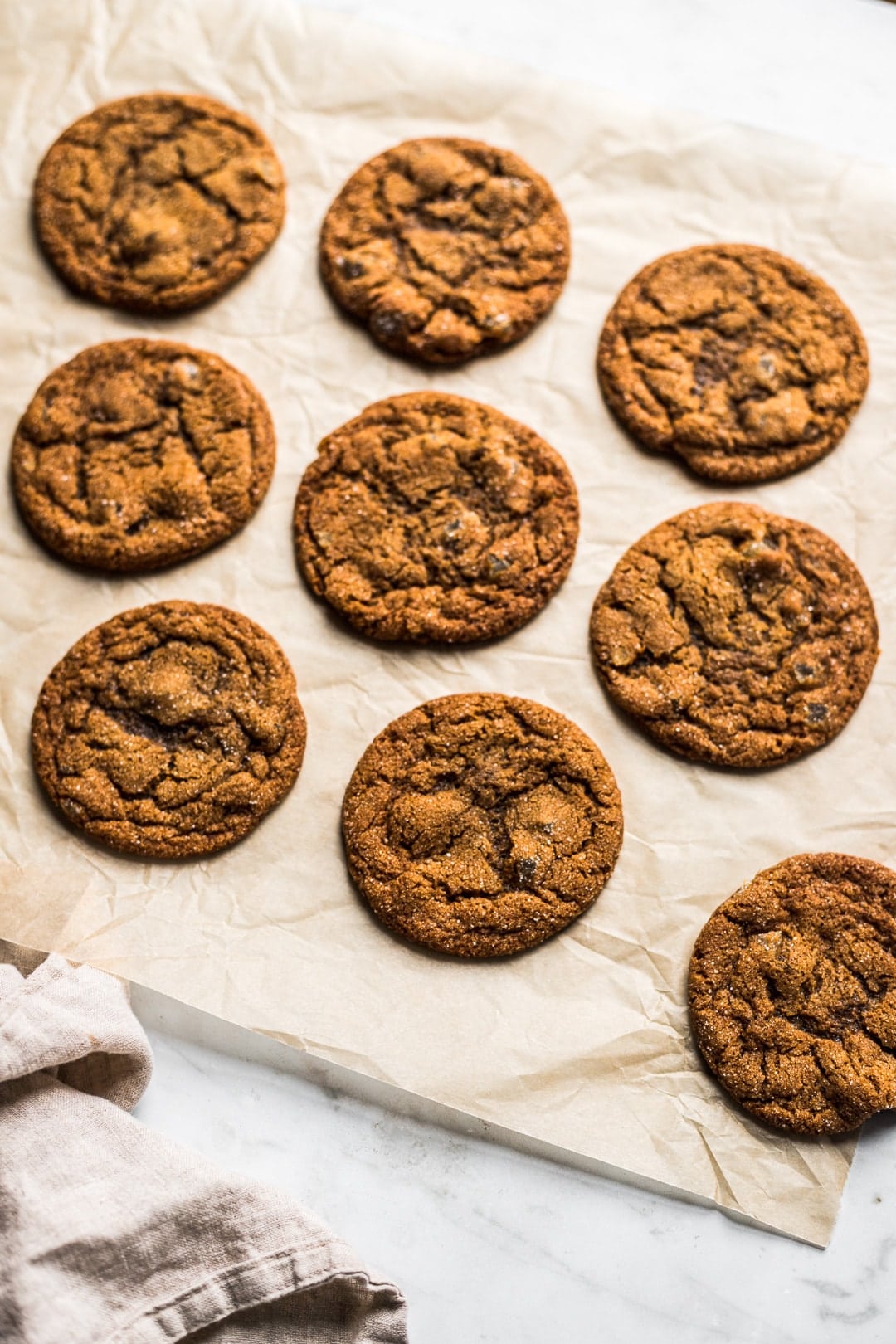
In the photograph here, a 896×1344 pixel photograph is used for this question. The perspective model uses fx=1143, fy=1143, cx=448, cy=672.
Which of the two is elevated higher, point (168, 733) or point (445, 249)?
point (445, 249)

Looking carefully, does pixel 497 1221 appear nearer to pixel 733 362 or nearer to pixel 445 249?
pixel 733 362

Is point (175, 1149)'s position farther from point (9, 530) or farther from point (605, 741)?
point (9, 530)

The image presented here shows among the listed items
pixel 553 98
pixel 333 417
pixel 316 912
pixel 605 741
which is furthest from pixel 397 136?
pixel 316 912

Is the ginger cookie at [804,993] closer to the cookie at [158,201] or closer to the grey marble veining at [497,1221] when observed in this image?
the grey marble veining at [497,1221]

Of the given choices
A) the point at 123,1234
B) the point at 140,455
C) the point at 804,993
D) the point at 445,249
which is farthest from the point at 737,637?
the point at 123,1234

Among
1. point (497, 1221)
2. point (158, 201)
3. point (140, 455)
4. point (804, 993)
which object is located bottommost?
point (497, 1221)

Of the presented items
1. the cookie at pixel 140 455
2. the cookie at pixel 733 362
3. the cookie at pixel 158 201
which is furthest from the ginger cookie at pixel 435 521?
the cookie at pixel 158 201
